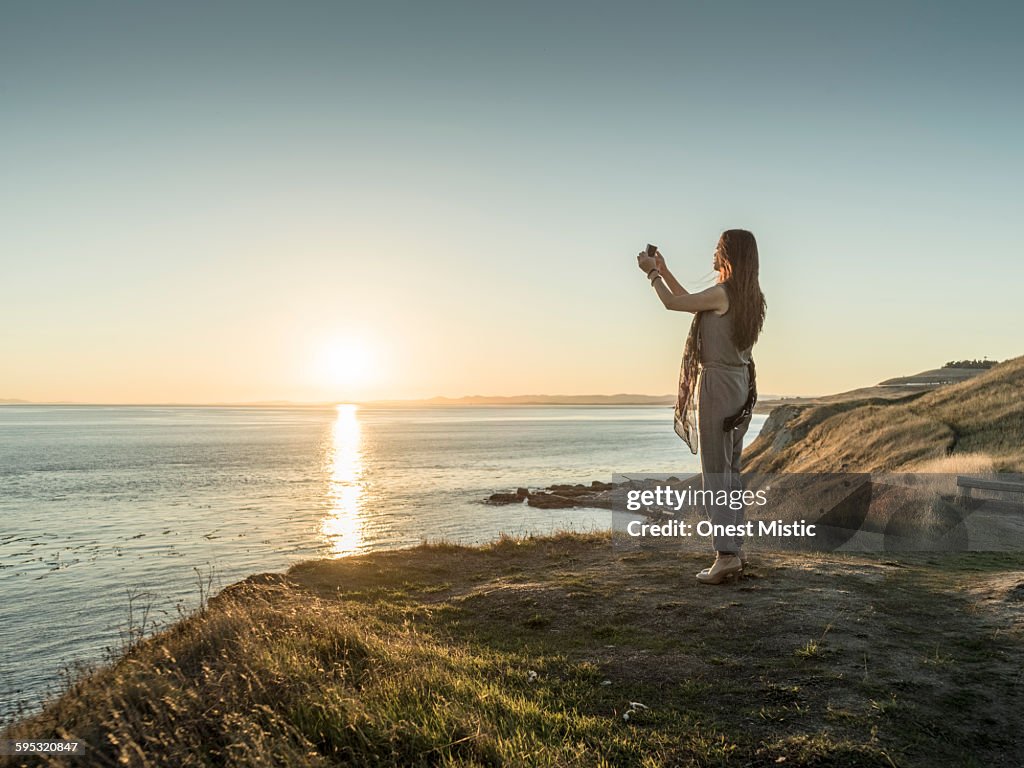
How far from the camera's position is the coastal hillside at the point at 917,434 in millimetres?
18875

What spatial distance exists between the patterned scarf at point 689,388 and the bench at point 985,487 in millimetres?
7924

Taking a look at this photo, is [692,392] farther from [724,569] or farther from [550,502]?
[550,502]

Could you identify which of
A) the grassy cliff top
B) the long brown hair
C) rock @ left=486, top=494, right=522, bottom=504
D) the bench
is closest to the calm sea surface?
rock @ left=486, top=494, right=522, bottom=504

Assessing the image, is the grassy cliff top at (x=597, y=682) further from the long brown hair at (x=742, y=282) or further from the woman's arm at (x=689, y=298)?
the woman's arm at (x=689, y=298)

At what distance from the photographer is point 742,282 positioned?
683cm

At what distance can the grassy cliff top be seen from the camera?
3752 mm

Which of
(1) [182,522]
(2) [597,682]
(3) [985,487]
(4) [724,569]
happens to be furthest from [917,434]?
(1) [182,522]

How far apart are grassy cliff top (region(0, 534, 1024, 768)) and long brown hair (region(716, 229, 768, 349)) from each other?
2.71 metres

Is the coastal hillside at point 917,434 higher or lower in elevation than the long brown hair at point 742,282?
lower

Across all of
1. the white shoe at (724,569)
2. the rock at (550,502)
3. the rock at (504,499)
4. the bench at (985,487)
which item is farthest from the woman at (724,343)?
the rock at (504,499)

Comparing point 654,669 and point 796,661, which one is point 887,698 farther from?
point 654,669

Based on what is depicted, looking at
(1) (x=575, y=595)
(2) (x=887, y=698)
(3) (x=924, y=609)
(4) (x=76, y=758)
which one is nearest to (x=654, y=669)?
→ (2) (x=887, y=698)

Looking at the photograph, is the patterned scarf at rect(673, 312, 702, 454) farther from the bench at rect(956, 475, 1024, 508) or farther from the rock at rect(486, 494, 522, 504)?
the rock at rect(486, 494, 522, 504)

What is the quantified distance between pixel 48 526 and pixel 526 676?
30.4 metres
